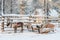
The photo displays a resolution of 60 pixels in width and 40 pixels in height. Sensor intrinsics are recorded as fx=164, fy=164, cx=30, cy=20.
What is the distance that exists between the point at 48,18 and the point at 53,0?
918 millimetres

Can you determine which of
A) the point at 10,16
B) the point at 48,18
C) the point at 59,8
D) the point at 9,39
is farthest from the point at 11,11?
the point at 9,39

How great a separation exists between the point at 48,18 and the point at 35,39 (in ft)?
10.0

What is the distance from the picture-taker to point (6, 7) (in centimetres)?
790

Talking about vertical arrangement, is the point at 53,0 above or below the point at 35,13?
above

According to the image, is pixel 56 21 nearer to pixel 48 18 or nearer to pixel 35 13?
pixel 48 18

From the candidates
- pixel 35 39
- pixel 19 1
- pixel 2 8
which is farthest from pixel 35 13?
pixel 35 39

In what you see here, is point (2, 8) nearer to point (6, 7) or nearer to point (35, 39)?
point (6, 7)

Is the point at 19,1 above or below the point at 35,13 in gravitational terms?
above

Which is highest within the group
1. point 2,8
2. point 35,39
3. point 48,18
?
point 2,8

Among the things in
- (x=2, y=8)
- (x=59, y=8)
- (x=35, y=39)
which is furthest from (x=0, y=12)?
(x=35, y=39)

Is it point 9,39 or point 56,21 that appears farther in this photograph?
point 56,21

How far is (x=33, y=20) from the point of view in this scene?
7848 millimetres

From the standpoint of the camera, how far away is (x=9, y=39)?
5023mm

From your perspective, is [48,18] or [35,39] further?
[48,18]
